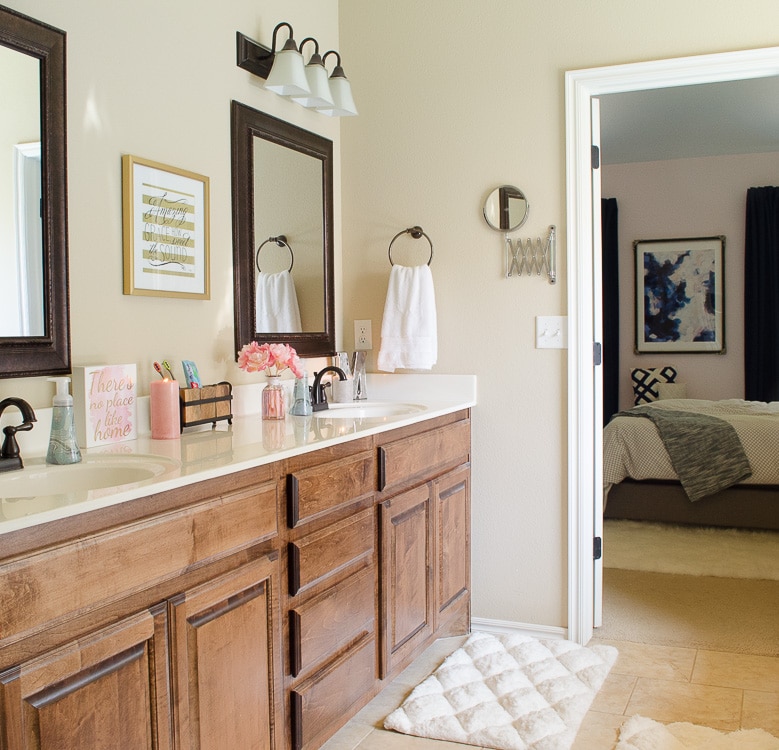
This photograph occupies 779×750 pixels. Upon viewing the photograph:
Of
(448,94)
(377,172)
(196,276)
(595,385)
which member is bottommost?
(595,385)

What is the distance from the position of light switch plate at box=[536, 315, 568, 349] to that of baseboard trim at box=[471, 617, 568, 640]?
3.35 ft

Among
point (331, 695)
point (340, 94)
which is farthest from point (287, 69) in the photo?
point (331, 695)

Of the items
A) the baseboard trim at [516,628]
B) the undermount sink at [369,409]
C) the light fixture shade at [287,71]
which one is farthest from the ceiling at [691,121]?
the baseboard trim at [516,628]

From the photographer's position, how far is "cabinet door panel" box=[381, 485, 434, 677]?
2.34 meters

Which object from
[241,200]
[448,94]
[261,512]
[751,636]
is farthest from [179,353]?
[751,636]

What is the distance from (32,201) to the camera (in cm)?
182

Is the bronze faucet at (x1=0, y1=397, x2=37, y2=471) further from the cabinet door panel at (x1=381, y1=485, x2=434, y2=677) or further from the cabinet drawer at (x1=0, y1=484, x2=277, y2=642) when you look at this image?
the cabinet door panel at (x1=381, y1=485, x2=434, y2=677)

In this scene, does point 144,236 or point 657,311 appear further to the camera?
point 657,311

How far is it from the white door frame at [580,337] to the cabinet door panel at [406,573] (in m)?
0.61

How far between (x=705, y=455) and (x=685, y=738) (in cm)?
237

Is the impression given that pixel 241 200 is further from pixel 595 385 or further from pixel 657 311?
pixel 657 311

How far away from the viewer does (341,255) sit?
3.26 metres

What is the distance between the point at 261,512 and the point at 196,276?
89 cm

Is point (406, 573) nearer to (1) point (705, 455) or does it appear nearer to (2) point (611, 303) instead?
(1) point (705, 455)
